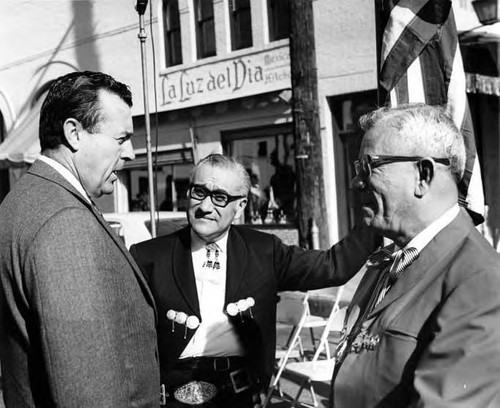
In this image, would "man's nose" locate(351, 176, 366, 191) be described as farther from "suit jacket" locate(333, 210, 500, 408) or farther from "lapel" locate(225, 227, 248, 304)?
"lapel" locate(225, 227, 248, 304)

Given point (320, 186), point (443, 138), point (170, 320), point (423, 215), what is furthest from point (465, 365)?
point (320, 186)

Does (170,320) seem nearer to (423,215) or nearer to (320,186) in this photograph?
(423,215)

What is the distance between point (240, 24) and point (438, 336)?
11117 millimetres

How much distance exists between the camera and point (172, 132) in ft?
42.7

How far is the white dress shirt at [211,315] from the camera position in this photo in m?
2.66

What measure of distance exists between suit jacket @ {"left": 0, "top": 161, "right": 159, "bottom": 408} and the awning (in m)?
11.4

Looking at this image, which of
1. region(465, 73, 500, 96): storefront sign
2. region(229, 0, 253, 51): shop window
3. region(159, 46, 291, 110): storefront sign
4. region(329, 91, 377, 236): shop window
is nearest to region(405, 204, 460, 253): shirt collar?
region(465, 73, 500, 96): storefront sign

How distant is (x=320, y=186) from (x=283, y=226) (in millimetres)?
3955

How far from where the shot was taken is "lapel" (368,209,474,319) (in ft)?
5.52

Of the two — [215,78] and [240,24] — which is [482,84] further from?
[215,78]

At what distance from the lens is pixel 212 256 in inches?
112

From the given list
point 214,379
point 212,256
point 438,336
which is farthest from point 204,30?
point 438,336

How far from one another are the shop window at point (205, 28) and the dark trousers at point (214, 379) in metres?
10.5

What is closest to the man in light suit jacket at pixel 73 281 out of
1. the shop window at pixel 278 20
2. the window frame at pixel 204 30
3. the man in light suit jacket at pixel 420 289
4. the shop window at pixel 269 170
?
the man in light suit jacket at pixel 420 289
